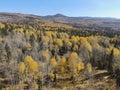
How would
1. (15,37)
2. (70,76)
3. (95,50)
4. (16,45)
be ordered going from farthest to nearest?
(15,37) → (16,45) → (95,50) → (70,76)

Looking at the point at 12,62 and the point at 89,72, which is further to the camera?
the point at 12,62

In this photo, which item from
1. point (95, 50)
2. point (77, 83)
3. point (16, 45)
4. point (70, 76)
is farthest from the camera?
point (16, 45)

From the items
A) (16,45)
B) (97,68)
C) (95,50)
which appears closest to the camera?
(97,68)

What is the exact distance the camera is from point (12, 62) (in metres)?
136

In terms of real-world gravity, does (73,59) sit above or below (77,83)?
Answer: above

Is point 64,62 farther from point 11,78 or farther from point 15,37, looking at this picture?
point 15,37

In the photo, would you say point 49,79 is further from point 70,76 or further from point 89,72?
point 89,72

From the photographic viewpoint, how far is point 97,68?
465 ft

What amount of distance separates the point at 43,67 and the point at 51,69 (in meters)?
5.38

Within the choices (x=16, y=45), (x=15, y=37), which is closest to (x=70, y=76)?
(x=16, y=45)

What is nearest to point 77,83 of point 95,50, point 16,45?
point 95,50

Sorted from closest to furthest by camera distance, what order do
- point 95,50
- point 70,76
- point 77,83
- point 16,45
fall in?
point 77,83, point 70,76, point 95,50, point 16,45

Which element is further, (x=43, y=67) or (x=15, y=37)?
(x=15, y=37)

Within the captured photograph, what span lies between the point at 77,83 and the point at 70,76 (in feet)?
35.3
